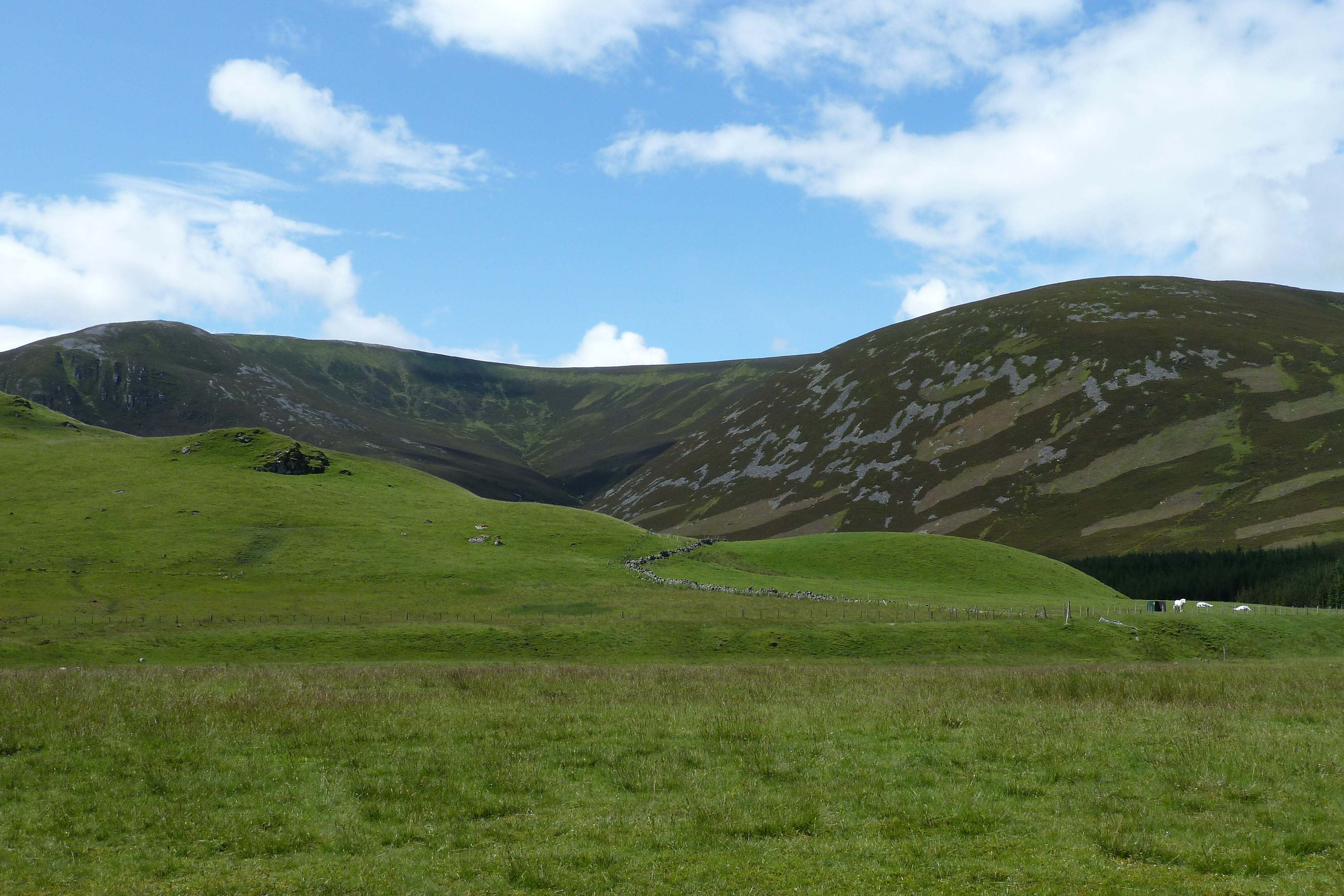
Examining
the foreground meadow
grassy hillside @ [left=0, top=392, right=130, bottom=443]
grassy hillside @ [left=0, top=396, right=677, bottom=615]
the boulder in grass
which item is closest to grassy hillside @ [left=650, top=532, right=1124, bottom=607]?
grassy hillside @ [left=0, top=396, right=677, bottom=615]

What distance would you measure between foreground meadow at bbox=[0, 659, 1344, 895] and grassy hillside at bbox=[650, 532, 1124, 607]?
63.1m

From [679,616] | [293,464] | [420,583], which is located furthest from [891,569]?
[293,464]

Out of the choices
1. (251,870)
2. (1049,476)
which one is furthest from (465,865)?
(1049,476)

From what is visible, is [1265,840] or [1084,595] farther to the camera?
[1084,595]

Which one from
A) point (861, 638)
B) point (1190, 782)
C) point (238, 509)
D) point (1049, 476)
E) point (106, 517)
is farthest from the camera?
point (1049, 476)

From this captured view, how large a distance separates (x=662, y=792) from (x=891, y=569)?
91805mm

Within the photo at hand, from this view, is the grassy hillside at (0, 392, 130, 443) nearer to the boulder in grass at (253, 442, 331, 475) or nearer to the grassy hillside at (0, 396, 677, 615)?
the grassy hillside at (0, 396, 677, 615)

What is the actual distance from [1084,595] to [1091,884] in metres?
97.5

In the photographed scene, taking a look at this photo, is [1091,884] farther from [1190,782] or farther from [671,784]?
[671,784]

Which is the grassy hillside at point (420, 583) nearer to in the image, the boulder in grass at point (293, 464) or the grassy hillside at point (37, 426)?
the boulder in grass at point (293, 464)

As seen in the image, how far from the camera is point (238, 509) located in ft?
351

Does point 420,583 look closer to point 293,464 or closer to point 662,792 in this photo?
point 293,464

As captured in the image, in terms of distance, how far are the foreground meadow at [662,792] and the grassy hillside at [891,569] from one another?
63.1m

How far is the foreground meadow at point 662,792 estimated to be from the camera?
1304 centimetres
